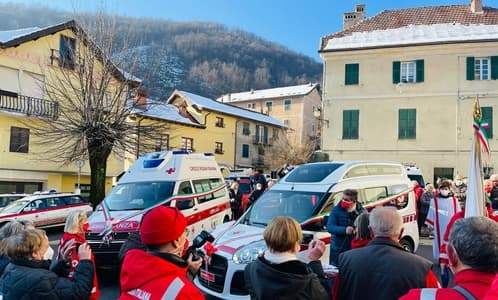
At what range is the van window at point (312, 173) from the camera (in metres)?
8.76

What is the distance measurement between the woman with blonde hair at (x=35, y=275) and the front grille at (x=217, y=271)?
10.7 feet

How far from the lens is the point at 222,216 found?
42.2 feet

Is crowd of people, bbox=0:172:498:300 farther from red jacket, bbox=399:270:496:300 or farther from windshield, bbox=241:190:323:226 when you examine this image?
windshield, bbox=241:190:323:226

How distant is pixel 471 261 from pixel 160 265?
1.65 m

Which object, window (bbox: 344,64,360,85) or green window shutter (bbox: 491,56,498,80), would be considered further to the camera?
window (bbox: 344,64,360,85)

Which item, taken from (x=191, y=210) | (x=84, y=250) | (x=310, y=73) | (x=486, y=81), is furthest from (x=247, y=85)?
(x=84, y=250)

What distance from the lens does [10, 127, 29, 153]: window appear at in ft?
91.9

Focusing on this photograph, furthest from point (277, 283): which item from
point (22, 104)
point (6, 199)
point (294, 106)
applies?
point (294, 106)

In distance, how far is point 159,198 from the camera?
1099cm

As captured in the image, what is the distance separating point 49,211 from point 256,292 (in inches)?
683

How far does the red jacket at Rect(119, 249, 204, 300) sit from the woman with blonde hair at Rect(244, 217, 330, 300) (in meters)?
0.86

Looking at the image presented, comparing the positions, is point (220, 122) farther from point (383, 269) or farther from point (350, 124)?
point (383, 269)

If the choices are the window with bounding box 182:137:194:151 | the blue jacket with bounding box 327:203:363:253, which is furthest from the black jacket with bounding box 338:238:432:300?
the window with bounding box 182:137:194:151

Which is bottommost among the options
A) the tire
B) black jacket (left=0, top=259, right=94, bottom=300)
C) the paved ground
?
the paved ground
